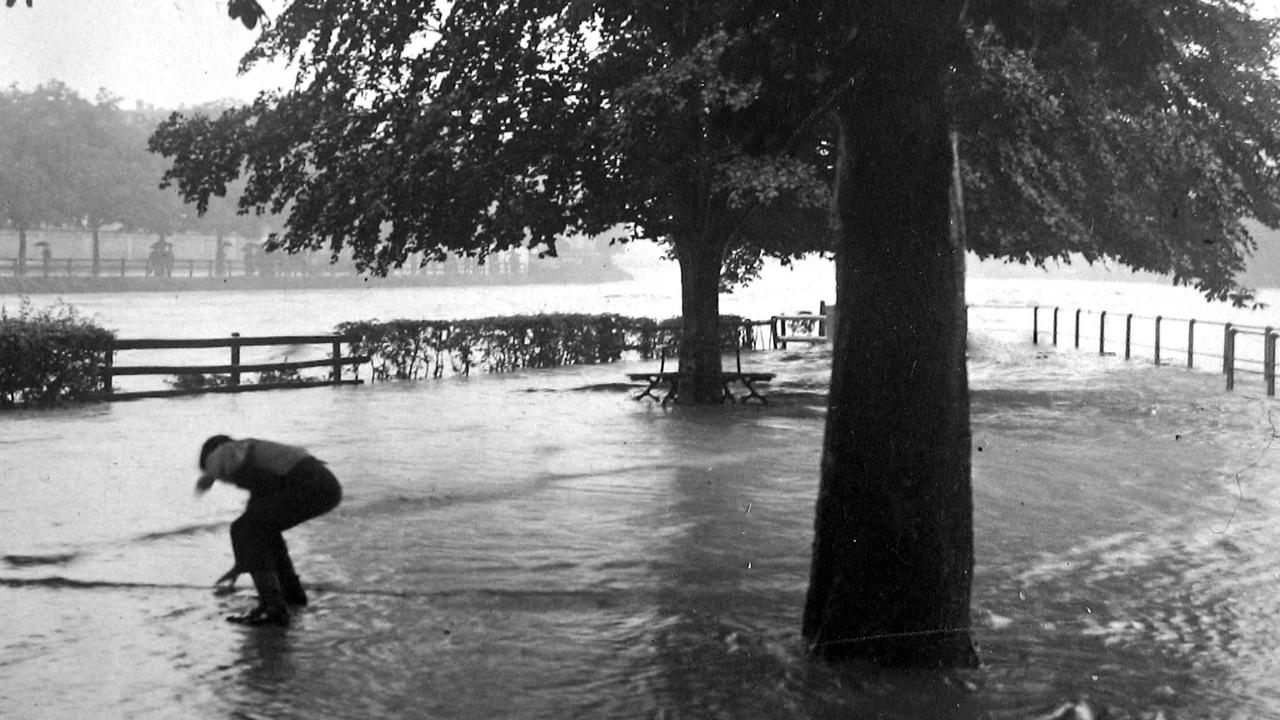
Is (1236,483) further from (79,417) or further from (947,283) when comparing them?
(79,417)

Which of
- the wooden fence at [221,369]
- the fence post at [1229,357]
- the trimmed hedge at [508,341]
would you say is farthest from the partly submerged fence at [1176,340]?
the wooden fence at [221,369]

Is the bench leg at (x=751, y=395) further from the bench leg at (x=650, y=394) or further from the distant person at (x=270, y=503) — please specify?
the distant person at (x=270, y=503)

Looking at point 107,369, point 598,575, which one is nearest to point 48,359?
point 107,369

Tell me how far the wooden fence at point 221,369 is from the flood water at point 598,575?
2.69 metres

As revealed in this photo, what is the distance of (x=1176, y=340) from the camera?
184 feet

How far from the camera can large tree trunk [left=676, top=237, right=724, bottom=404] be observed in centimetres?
2173

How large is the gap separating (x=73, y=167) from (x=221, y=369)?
187 ft

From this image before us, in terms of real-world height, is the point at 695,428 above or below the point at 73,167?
below

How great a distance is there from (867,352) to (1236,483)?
26.7 ft

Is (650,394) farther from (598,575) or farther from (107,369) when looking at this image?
(598,575)

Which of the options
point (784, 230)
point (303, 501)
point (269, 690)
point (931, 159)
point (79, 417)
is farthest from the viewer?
point (784, 230)

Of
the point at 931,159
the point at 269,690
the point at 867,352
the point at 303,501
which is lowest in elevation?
the point at 269,690

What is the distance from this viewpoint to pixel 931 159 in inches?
297

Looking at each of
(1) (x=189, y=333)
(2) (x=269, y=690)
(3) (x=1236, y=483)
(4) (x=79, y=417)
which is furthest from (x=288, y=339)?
(1) (x=189, y=333)
